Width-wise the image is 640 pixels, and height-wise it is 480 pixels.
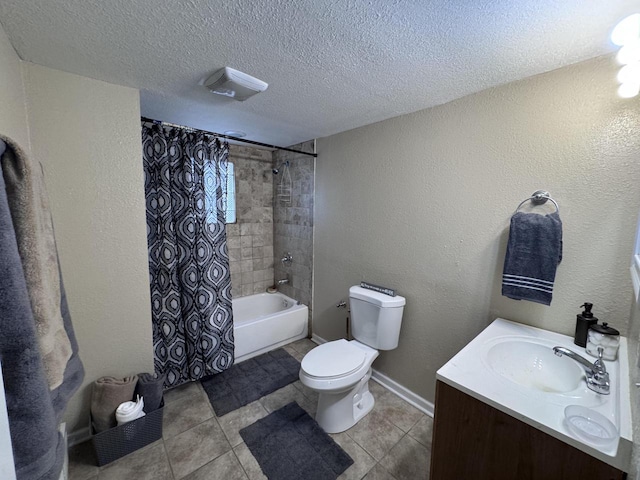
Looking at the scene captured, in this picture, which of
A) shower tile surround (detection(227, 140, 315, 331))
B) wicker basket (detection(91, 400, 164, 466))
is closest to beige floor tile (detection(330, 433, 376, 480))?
wicker basket (detection(91, 400, 164, 466))

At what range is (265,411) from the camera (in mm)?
1877

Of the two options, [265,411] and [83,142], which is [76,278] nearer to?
[83,142]

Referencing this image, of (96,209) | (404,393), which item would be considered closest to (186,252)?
(96,209)

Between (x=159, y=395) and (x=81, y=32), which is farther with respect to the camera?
(x=159, y=395)

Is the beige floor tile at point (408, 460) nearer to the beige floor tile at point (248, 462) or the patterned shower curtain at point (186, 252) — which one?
the beige floor tile at point (248, 462)

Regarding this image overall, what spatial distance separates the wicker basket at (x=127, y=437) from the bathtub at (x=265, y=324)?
843 millimetres

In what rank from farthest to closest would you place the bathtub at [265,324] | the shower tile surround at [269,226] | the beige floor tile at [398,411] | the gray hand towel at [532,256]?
the shower tile surround at [269,226], the bathtub at [265,324], the beige floor tile at [398,411], the gray hand towel at [532,256]

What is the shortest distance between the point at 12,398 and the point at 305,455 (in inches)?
58.8

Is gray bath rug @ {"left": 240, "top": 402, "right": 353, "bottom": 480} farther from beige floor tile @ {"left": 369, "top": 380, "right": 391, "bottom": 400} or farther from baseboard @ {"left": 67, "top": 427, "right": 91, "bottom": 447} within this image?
baseboard @ {"left": 67, "top": 427, "right": 91, "bottom": 447}

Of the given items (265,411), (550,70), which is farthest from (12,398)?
(550,70)

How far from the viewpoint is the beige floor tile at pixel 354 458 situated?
56.6 inches

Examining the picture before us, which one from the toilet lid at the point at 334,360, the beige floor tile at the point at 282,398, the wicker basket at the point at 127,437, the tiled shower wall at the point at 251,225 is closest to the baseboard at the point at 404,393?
the toilet lid at the point at 334,360

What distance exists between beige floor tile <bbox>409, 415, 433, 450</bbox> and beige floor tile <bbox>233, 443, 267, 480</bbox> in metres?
0.95

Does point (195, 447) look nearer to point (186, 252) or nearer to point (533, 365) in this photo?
point (186, 252)
